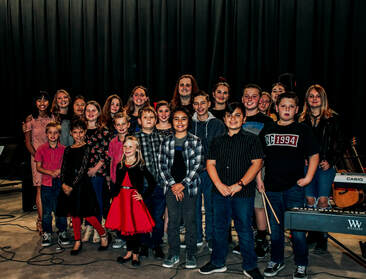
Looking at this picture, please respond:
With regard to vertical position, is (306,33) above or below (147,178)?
above

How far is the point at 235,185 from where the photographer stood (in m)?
2.60

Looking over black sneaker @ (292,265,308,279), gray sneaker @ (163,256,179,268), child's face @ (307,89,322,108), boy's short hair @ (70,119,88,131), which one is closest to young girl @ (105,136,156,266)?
gray sneaker @ (163,256,179,268)

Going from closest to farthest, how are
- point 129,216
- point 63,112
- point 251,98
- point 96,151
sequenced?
1. point 129,216
2. point 251,98
3. point 96,151
4. point 63,112

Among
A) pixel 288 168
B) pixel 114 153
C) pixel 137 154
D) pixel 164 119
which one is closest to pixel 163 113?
pixel 164 119

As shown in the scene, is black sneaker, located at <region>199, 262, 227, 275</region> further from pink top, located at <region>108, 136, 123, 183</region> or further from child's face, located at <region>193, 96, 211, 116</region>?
child's face, located at <region>193, 96, 211, 116</region>

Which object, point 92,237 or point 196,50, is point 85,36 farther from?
point 92,237

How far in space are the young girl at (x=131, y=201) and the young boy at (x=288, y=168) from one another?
972mm

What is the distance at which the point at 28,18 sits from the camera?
6.71m

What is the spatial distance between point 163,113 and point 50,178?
4.20 ft

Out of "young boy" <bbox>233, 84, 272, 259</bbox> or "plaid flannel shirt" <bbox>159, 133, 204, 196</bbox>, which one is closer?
"plaid flannel shirt" <bbox>159, 133, 204, 196</bbox>

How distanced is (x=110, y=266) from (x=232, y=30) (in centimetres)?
392

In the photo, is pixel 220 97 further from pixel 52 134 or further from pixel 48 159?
pixel 48 159

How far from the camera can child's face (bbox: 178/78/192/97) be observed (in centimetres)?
356

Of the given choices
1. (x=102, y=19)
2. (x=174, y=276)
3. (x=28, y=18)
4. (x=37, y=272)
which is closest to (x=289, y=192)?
(x=174, y=276)
